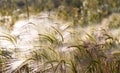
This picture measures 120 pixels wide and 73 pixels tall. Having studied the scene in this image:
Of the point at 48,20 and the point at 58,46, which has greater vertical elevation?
the point at 48,20

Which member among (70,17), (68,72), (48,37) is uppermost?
(70,17)

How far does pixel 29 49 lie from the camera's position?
12.9 ft

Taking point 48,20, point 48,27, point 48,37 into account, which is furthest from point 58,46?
point 48,20

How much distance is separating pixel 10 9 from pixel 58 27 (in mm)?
3891

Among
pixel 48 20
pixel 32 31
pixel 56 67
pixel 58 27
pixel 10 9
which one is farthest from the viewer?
pixel 10 9

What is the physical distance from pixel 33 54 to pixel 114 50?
814 mm

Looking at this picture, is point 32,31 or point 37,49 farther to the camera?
point 32,31

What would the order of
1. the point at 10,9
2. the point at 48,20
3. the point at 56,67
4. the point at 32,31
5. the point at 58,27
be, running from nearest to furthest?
1. the point at 56,67
2. the point at 32,31
3. the point at 58,27
4. the point at 48,20
5. the point at 10,9

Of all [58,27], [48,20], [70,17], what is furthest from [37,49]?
[70,17]

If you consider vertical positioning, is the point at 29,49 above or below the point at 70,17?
below

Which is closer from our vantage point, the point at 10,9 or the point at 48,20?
the point at 48,20

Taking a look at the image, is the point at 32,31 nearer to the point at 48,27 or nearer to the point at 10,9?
the point at 48,27

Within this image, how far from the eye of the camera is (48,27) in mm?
4406

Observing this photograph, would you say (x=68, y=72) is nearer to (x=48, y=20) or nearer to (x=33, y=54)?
(x=33, y=54)
